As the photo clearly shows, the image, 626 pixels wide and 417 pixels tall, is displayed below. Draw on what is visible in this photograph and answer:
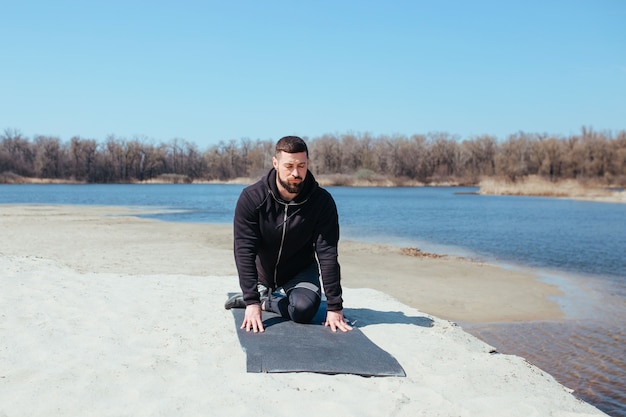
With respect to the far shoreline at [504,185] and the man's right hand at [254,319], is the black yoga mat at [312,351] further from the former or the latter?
the far shoreline at [504,185]

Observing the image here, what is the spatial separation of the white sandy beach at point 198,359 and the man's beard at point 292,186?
1.34 metres

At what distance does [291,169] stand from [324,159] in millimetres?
95696

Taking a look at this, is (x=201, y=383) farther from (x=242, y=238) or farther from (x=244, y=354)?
(x=242, y=238)

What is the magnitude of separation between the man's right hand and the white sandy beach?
17cm

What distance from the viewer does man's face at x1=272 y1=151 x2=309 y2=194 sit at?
15.7 ft

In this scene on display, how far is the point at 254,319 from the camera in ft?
15.9

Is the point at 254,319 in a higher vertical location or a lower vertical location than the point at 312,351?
higher

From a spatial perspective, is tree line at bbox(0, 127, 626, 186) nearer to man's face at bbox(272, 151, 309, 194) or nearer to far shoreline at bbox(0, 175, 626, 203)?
far shoreline at bbox(0, 175, 626, 203)

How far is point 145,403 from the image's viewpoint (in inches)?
134

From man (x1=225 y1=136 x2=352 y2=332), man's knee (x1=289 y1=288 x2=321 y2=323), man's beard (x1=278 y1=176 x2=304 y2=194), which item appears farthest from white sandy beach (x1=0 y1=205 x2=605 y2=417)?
man's beard (x1=278 y1=176 x2=304 y2=194)

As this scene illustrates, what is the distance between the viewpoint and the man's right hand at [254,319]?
4832 mm

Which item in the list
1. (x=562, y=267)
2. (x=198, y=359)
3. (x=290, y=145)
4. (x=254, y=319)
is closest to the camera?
(x=198, y=359)

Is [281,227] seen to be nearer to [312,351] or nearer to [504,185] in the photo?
[312,351]

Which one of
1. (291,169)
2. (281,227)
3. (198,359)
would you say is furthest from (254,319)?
(291,169)
